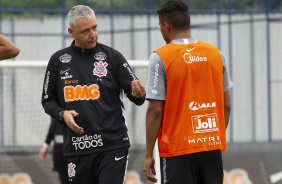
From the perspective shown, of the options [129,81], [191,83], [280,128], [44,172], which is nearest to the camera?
[191,83]

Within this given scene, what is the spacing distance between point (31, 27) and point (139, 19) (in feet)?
6.19

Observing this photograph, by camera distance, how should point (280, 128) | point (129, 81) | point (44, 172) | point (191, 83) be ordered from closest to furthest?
point (191, 83) < point (129, 81) < point (44, 172) < point (280, 128)

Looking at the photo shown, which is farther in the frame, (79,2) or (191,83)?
(79,2)

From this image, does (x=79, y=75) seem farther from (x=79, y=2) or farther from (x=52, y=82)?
(x=79, y=2)

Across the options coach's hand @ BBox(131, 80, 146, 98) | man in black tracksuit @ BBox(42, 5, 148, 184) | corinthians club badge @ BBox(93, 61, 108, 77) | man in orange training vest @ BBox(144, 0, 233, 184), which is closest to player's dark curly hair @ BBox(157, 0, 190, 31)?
man in orange training vest @ BBox(144, 0, 233, 184)

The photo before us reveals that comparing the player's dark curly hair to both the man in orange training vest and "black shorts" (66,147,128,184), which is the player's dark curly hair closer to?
the man in orange training vest

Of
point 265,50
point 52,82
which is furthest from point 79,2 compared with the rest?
point 52,82

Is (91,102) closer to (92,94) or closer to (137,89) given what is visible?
(92,94)

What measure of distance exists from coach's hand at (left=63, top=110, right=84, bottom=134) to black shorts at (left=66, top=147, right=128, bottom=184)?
31 centimetres

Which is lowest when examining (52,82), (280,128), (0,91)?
(280,128)


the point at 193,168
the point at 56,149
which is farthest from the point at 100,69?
the point at 56,149

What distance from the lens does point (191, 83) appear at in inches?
243

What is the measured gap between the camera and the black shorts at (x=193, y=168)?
6188 mm

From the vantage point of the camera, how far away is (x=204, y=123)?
6223mm
